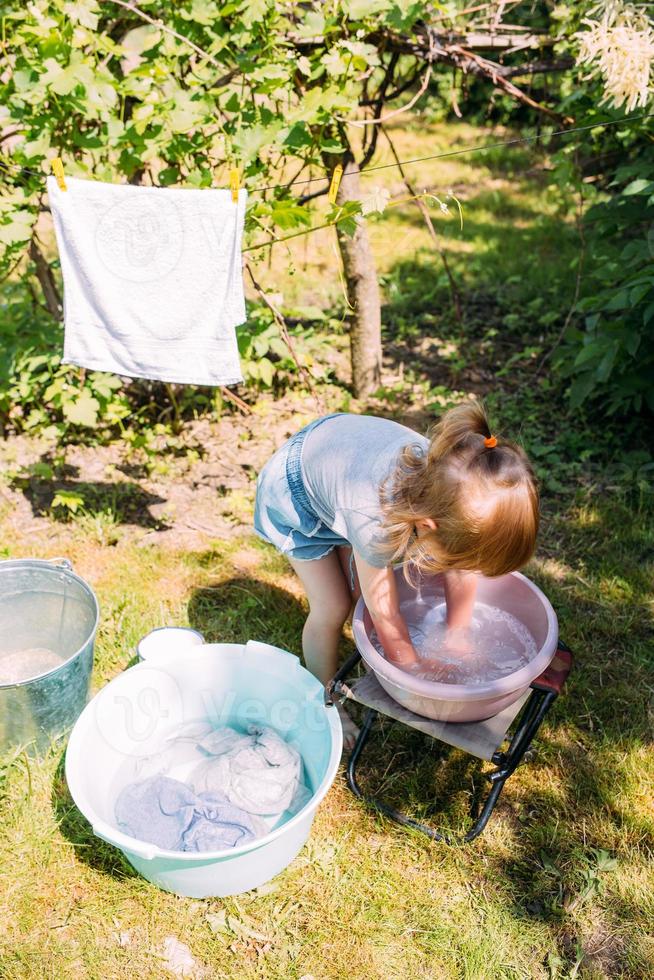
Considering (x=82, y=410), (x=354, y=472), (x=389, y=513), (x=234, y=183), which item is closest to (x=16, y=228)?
(x=82, y=410)

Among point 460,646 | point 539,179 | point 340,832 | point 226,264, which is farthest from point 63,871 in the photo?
point 539,179

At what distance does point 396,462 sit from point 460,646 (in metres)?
0.65

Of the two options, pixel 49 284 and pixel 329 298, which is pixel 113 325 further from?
pixel 329 298

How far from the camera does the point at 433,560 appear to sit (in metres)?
1.85

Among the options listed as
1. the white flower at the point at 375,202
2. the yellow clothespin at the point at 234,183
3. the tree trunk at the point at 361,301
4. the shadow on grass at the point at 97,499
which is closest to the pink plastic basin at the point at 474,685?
the white flower at the point at 375,202

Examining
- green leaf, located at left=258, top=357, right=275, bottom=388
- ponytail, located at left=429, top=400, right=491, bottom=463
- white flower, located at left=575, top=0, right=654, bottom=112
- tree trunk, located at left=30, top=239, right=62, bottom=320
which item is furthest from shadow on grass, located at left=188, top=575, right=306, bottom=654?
white flower, located at left=575, top=0, right=654, bottom=112

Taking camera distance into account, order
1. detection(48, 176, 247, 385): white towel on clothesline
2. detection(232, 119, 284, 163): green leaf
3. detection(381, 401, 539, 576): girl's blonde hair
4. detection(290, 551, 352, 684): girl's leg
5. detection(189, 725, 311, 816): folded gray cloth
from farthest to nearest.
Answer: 1. detection(232, 119, 284, 163): green leaf
2. detection(48, 176, 247, 385): white towel on clothesline
3. detection(290, 551, 352, 684): girl's leg
4. detection(189, 725, 311, 816): folded gray cloth
5. detection(381, 401, 539, 576): girl's blonde hair

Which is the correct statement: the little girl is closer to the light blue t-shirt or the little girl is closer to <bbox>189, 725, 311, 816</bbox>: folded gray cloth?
the light blue t-shirt

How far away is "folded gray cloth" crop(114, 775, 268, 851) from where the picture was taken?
75.0 inches

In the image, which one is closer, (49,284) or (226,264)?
(226,264)

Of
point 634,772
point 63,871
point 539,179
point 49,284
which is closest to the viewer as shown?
point 63,871

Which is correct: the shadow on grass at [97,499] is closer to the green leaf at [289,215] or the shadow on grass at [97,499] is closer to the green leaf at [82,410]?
the green leaf at [82,410]

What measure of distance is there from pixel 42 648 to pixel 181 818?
81cm

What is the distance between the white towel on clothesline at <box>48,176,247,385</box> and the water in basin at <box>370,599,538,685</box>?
956mm
